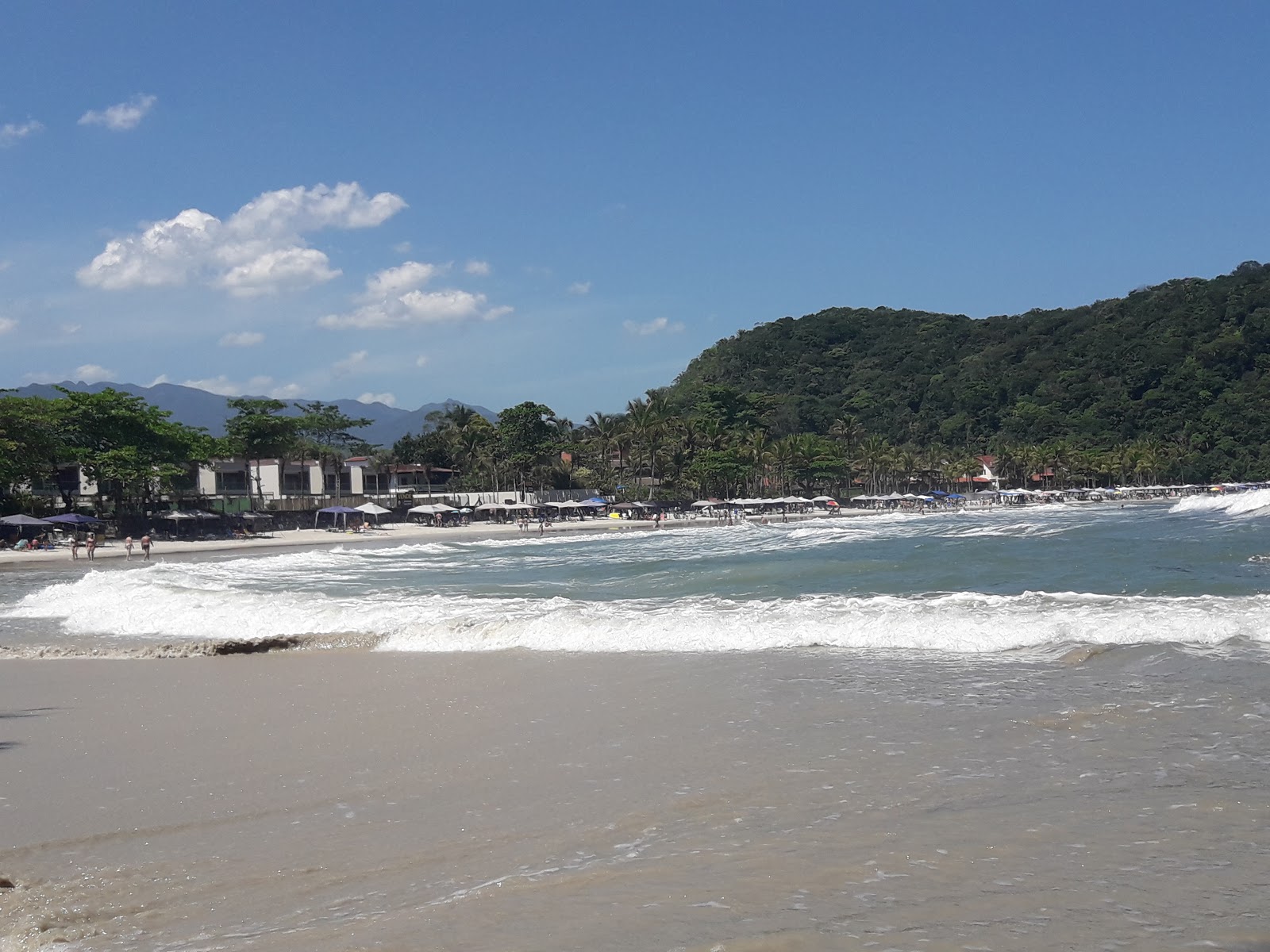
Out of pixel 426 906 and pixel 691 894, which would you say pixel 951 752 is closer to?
pixel 691 894

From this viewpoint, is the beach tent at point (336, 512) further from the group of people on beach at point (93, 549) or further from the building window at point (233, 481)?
the group of people on beach at point (93, 549)

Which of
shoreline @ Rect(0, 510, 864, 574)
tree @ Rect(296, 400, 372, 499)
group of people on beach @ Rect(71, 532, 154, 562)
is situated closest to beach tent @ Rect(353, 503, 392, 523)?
shoreline @ Rect(0, 510, 864, 574)

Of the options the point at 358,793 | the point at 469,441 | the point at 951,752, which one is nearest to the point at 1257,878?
the point at 951,752

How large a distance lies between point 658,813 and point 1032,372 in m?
151

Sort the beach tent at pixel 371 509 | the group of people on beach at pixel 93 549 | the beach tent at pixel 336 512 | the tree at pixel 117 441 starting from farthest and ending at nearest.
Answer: the beach tent at pixel 371 509, the beach tent at pixel 336 512, the tree at pixel 117 441, the group of people on beach at pixel 93 549

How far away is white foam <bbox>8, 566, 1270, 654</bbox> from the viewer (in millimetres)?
12406

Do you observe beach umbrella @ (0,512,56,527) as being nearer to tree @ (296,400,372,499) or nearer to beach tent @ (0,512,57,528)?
beach tent @ (0,512,57,528)

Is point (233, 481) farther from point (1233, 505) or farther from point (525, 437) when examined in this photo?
point (1233, 505)

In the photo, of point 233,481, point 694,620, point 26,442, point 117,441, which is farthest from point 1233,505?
point 26,442

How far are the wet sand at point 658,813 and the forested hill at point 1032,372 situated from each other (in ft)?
352

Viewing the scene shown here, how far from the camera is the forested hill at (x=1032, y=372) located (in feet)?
411

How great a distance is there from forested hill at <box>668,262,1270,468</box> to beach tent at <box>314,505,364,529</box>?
6028 cm

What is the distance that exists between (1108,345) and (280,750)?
151197mm

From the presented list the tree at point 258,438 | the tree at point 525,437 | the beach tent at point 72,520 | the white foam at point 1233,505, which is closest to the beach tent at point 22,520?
the beach tent at point 72,520
